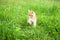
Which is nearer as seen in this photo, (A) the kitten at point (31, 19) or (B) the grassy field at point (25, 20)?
(B) the grassy field at point (25, 20)

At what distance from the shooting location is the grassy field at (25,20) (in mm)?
6641

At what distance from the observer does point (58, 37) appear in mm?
7512

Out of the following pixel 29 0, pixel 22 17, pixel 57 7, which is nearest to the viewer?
pixel 22 17

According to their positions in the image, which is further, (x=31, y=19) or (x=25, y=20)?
(x=25, y=20)

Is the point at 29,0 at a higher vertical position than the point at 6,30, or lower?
higher

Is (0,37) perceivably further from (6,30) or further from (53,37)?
(53,37)

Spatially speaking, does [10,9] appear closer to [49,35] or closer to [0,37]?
[49,35]

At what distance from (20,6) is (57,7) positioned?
1.45m

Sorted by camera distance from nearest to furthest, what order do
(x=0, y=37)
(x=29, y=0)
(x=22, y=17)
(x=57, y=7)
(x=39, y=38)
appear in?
(x=0, y=37), (x=39, y=38), (x=22, y=17), (x=57, y=7), (x=29, y=0)

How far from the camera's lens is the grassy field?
664 cm

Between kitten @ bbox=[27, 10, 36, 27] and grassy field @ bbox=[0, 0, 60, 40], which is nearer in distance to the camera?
grassy field @ bbox=[0, 0, 60, 40]

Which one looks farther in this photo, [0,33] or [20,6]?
[20,6]

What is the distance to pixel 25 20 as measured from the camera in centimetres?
829

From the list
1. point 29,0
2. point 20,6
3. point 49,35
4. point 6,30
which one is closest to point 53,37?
point 49,35
